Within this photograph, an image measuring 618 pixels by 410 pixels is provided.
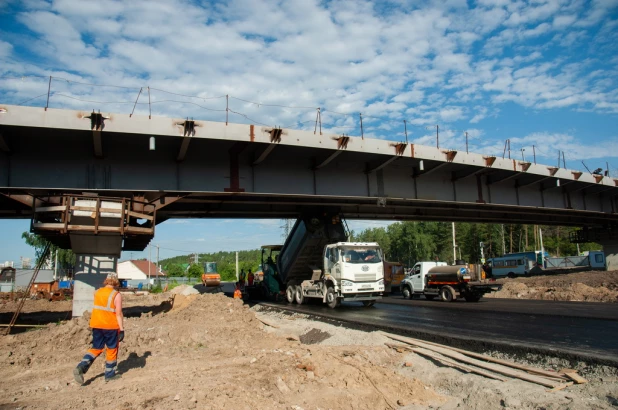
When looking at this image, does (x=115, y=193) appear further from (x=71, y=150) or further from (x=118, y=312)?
(x=118, y=312)

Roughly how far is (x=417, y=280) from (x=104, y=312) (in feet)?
67.2

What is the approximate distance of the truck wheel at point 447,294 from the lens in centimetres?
2094

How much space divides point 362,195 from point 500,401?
12331 millimetres

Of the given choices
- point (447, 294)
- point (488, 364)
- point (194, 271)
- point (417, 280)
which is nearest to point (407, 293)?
point (417, 280)

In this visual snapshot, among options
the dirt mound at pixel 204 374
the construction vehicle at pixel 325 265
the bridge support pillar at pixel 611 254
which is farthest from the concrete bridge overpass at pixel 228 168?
the bridge support pillar at pixel 611 254

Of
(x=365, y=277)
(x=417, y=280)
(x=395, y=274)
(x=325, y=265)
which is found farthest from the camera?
(x=395, y=274)

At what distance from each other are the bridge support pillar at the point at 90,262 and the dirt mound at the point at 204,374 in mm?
2712

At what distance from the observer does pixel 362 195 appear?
696 inches

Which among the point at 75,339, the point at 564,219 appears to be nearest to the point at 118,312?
the point at 75,339

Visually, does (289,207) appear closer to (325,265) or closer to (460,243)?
(325,265)

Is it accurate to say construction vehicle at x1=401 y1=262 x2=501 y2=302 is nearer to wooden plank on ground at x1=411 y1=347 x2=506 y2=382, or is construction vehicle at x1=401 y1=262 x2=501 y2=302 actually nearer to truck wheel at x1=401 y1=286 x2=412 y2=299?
truck wheel at x1=401 y1=286 x2=412 y2=299

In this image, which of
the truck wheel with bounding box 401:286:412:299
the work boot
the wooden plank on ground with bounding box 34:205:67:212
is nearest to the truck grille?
the truck wheel with bounding box 401:286:412:299

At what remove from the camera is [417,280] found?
80.5ft

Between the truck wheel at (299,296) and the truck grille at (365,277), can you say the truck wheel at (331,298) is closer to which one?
the truck grille at (365,277)
